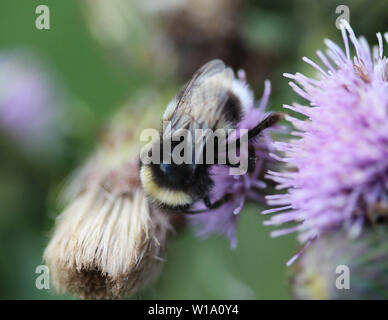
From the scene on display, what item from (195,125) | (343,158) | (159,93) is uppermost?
(159,93)

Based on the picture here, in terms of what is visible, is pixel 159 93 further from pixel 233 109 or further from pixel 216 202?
pixel 233 109

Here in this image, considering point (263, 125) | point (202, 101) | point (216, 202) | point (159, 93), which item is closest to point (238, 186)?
point (216, 202)

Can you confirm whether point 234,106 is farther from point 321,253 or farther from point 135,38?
point 135,38

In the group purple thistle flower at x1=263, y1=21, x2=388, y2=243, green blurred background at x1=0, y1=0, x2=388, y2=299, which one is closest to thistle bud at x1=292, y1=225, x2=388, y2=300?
purple thistle flower at x1=263, y1=21, x2=388, y2=243

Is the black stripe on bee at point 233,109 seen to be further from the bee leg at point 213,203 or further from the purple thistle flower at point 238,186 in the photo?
the bee leg at point 213,203

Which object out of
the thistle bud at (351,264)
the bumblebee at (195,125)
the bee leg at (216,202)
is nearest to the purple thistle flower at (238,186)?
the bee leg at (216,202)
